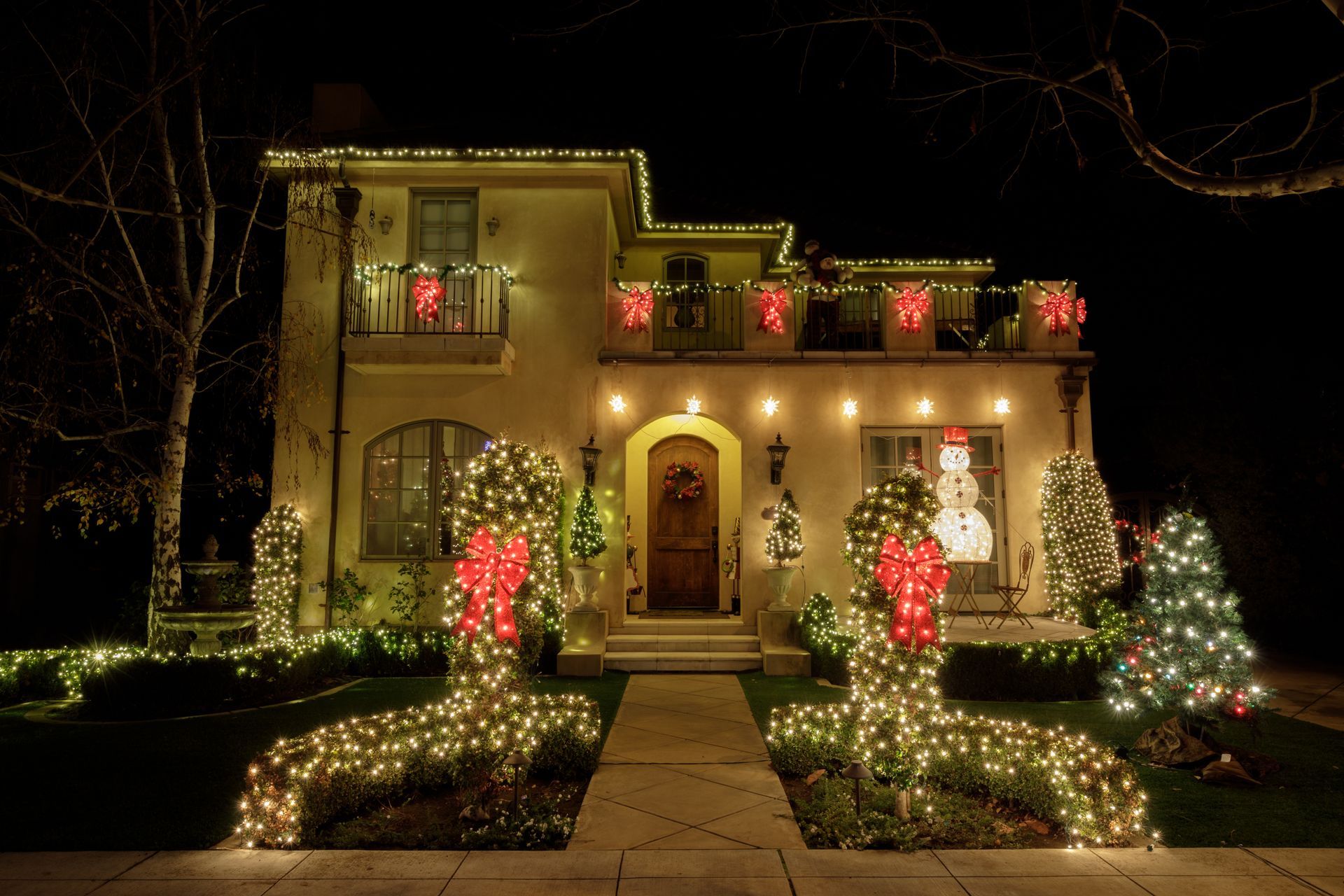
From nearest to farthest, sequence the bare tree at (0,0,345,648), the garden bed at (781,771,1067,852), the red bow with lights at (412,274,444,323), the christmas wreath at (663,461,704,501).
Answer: the garden bed at (781,771,1067,852)
the bare tree at (0,0,345,648)
the red bow with lights at (412,274,444,323)
the christmas wreath at (663,461,704,501)

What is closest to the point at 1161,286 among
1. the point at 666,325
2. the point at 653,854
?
the point at 666,325

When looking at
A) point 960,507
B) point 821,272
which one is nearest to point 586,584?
point 960,507

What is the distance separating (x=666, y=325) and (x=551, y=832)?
32.5ft

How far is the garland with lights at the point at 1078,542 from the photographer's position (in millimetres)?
10648

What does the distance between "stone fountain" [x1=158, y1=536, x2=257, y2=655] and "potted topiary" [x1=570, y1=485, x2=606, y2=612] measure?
12.9 ft

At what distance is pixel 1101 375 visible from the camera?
2073 cm

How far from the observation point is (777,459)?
1116 cm

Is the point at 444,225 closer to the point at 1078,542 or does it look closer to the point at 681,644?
the point at 681,644

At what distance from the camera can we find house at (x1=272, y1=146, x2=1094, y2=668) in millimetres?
11047

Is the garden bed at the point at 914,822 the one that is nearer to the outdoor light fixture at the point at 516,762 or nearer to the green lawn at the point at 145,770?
the outdoor light fixture at the point at 516,762

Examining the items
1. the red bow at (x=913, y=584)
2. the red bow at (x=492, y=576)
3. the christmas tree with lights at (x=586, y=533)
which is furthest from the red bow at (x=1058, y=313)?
the red bow at (x=492, y=576)

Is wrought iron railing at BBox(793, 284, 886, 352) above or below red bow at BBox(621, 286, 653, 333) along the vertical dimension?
above

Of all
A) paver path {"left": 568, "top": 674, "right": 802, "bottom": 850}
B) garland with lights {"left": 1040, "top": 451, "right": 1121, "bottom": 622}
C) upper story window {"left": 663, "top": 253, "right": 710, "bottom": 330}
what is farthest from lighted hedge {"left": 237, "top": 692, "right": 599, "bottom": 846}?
upper story window {"left": 663, "top": 253, "right": 710, "bottom": 330}

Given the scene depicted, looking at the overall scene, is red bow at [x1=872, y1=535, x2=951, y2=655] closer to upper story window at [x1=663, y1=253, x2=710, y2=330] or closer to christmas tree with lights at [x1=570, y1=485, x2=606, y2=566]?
christmas tree with lights at [x1=570, y1=485, x2=606, y2=566]
